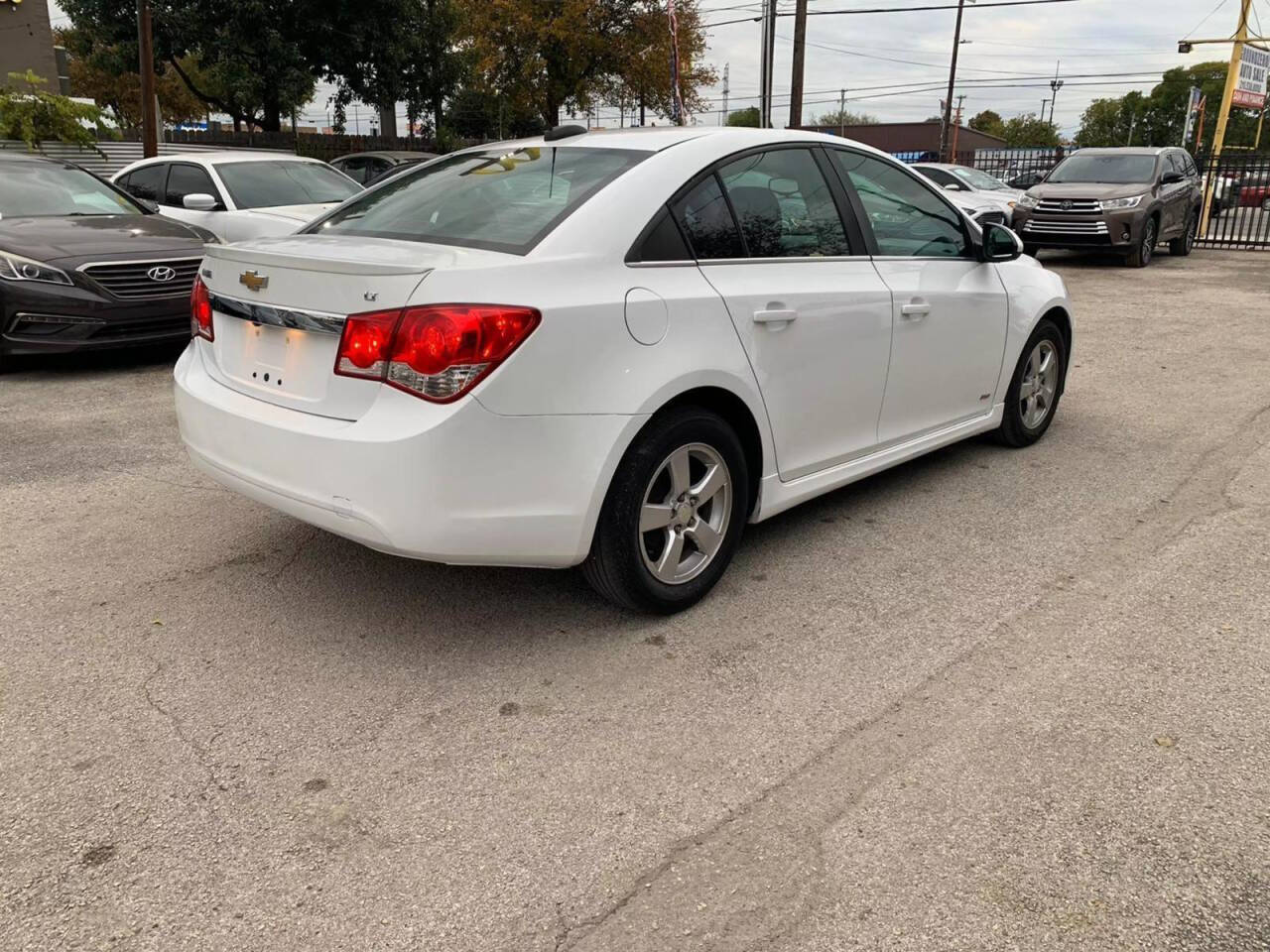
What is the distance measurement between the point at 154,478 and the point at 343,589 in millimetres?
1834

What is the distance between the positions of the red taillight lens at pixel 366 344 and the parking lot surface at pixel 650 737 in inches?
36.8

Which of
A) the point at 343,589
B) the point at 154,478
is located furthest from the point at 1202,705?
the point at 154,478

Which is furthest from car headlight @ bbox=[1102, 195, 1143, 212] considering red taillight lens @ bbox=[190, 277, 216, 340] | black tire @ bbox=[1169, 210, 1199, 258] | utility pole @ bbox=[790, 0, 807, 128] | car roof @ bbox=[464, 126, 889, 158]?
red taillight lens @ bbox=[190, 277, 216, 340]

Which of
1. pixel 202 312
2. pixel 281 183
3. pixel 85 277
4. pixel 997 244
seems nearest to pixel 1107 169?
pixel 281 183

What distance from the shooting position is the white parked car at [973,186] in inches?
659

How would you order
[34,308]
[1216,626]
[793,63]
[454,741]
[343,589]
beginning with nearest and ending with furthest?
[454,741], [1216,626], [343,589], [34,308], [793,63]

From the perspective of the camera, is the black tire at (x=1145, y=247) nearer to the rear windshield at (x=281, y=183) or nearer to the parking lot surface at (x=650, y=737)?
the rear windshield at (x=281, y=183)

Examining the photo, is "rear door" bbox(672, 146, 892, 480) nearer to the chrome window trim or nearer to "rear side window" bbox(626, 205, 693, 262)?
"rear side window" bbox(626, 205, 693, 262)

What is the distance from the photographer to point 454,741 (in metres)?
2.78

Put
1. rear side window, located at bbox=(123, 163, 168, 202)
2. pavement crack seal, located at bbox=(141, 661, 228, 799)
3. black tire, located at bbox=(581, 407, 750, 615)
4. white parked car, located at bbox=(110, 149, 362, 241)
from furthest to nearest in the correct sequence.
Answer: rear side window, located at bbox=(123, 163, 168, 202) < white parked car, located at bbox=(110, 149, 362, 241) < black tire, located at bbox=(581, 407, 750, 615) < pavement crack seal, located at bbox=(141, 661, 228, 799)

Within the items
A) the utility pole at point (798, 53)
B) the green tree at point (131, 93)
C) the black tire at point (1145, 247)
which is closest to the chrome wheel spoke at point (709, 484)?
the black tire at point (1145, 247)

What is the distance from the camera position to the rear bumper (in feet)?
9.33

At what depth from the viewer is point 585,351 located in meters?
3.01

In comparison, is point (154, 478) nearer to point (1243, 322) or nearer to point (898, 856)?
point (898, 856)
